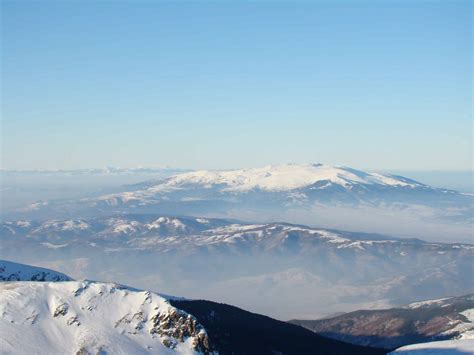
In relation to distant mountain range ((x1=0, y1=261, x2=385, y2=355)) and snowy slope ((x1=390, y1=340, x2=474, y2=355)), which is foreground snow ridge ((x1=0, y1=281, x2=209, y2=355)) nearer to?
distant mountain range ((x1=0, y1=261, x2=385, y2=355))

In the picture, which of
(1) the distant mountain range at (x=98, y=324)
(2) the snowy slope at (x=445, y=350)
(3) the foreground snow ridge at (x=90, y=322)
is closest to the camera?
(3) the foreground snow ridge at (x=90, y=322)

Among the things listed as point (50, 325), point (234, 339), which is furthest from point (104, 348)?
point (234, 339)

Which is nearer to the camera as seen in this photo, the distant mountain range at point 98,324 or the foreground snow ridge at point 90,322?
the foreground snow ridge at point 90,322

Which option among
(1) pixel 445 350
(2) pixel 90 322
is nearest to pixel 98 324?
(2) pixel 90 322

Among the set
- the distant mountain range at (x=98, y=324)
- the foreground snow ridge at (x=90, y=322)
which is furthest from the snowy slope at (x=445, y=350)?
the foreground snow ridge at (x=90, y=322)

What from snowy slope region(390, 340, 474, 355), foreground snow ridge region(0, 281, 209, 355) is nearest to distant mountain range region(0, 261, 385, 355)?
foreground snow ridge region(0, 281, 209, 355)

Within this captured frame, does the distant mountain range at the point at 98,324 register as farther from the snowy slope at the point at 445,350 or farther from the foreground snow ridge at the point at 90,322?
the snowy slope at the point at 445,350

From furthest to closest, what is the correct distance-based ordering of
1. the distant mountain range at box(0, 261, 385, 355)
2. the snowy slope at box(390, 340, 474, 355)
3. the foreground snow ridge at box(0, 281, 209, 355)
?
the snowy slope at box(390, 340, 474, 355), the distant mountain range at box(0, 261, 385, 355), the foreground snow ridge at box(0, 281, 209, 355)

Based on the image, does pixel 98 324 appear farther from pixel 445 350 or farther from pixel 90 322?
pixel 445 350
